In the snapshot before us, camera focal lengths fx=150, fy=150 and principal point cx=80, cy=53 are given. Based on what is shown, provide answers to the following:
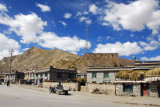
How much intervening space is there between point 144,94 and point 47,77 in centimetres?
3189

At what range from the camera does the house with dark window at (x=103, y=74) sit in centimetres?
3919

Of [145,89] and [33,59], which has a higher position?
[33,59]

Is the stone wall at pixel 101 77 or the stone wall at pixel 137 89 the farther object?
the stone wall at pixel 101 77

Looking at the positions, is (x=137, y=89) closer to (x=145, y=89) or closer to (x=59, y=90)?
(x=145, y=89)

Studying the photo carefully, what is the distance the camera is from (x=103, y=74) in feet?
131

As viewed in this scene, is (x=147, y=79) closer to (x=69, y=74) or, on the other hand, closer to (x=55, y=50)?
(x=69, y=74)

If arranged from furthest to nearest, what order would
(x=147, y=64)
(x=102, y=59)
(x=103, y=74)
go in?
1. (x=102, y=59)
2. (x=103, y=74)
3. (x=147, y=64)

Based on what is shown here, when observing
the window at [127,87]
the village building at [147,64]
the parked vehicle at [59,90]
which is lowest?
the parked vehicle at [59,90]

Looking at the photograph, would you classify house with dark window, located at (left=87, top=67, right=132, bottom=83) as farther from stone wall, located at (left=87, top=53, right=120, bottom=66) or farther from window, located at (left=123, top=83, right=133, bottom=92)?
stone wall, located at (left=87, top=53, right=120, bottom=66)

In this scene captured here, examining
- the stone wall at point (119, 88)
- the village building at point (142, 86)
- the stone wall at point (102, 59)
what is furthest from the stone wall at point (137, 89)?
the stone wall at point (102, 59)

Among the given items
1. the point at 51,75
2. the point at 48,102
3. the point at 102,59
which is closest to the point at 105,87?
the point at 48,102

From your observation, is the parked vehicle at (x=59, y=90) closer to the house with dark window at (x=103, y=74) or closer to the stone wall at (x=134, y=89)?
the stone wall at (x=134, y=89)

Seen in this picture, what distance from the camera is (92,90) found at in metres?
30.9

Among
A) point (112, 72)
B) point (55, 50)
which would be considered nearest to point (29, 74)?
point (112, 72)
